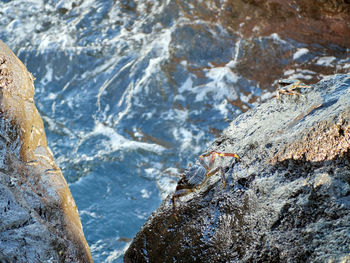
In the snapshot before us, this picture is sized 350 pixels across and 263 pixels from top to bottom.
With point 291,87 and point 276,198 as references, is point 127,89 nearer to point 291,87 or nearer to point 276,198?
point 291,87

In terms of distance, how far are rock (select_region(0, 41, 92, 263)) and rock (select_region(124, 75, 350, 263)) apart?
0.51m

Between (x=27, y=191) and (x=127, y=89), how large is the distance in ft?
13.3

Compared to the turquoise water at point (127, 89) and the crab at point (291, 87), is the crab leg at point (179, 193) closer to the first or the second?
the crab at point (291, 87)

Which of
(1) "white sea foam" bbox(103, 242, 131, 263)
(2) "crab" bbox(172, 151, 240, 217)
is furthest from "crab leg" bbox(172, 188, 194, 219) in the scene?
(1) "white sea foam" bbox(103, 242, 131, 263)

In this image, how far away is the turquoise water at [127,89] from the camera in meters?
4.91

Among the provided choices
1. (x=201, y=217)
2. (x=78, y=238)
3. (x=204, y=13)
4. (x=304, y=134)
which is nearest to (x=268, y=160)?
(x=304, y=134)

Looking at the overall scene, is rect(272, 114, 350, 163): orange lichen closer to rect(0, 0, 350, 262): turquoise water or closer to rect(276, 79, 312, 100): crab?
rect(276, 79, 312, 100): crab

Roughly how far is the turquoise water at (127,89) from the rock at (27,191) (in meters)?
1.74

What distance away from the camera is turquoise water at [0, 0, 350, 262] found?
4.91 metres

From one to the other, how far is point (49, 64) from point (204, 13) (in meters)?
3.15

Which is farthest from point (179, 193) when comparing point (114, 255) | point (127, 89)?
point (127, 89)

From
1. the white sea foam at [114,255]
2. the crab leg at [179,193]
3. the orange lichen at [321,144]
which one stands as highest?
the orange lichen at [321,144]

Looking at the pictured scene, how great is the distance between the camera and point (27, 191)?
2.27 m

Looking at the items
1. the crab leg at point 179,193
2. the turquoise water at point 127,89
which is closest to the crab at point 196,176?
the crab leg at point 179,193
